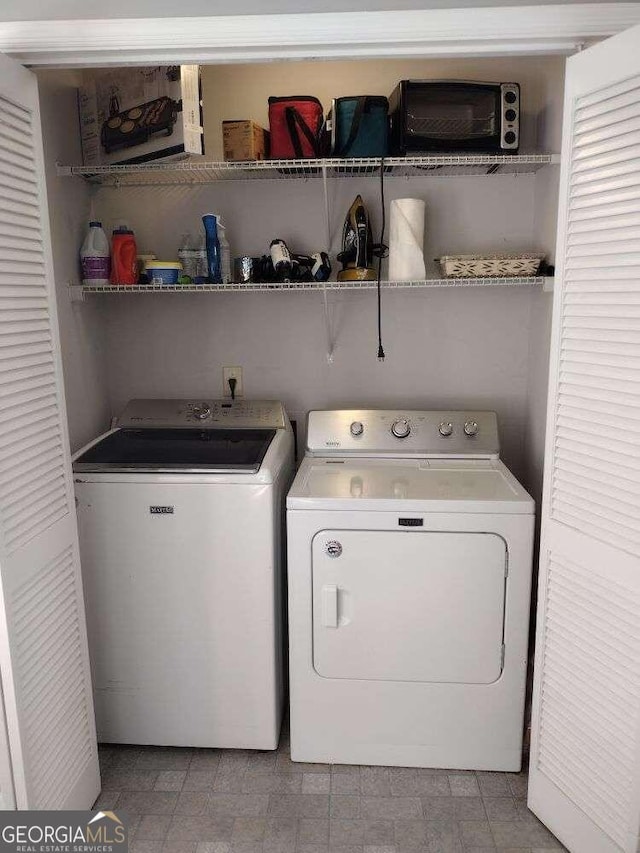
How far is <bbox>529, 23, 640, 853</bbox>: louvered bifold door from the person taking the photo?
5.01ft

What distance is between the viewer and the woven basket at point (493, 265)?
2.37 m

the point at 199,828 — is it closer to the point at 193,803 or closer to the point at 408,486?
the point at 193,803

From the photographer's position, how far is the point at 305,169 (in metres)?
2.48

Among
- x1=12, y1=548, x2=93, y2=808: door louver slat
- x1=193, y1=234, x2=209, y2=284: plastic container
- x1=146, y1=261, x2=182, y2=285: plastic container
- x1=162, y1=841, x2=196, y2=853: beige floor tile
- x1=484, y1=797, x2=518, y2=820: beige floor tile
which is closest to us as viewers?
x1=12, y1=548, x2=93, y2=808: door louver slat

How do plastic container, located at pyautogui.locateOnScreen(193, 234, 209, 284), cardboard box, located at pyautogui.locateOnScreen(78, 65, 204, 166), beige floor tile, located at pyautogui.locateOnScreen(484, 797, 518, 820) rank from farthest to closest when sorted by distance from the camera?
plastic container, located at pyautogui.locateOnScreen(193, 234, 209, 284), cardboard box, located at pyautogui.locateOnScreen(78, 65, 204, 166), beige floor tile, located at pyautogui.locateOnScreen(484, 797, 518, 820)

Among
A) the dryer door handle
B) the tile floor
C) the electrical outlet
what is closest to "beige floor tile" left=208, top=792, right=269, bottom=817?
the tile floor

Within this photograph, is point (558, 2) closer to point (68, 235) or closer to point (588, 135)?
point (588, 135)

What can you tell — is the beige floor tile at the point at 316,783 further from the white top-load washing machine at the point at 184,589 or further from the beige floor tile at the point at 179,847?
the beige floor tile at the point at 179,847

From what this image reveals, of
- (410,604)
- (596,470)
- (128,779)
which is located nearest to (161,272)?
(410,604)

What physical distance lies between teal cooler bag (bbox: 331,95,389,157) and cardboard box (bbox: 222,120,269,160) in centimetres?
28

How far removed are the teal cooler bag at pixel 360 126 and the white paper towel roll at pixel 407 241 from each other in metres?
0.22

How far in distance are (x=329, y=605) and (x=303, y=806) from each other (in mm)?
634

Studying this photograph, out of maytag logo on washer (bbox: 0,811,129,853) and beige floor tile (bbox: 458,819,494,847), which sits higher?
maytag logo on washer (bbox: 0,811,129,853)

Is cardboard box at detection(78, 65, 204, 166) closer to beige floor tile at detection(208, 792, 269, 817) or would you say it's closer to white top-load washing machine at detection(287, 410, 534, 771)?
white top-load washing machine at detection(287, 410, 534, 771)
